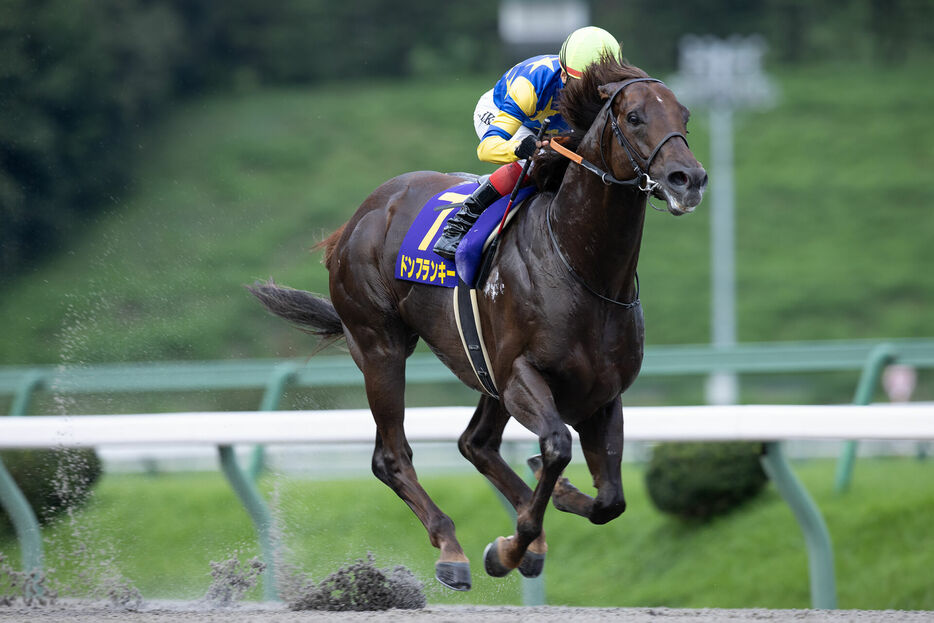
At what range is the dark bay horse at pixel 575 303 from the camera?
3516mm

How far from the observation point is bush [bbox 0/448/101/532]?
5.12 m

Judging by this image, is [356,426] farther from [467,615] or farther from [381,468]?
[467,615]

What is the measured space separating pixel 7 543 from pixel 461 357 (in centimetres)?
264

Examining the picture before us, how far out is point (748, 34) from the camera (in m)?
35.6

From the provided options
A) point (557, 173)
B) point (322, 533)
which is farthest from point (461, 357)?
point (322, 533)

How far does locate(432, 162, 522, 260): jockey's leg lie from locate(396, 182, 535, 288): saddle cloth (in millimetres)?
34

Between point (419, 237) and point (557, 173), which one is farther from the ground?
point (557, 173)

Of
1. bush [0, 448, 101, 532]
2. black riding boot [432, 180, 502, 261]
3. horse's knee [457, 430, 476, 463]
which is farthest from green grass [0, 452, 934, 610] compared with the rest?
black riding boot [432, 180, 502, 261]

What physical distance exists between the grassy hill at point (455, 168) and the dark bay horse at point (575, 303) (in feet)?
40.0

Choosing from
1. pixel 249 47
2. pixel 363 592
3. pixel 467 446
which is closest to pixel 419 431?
pixel 467 446

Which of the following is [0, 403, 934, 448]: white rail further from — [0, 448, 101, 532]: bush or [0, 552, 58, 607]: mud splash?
[0, 552, 58, 607]: mud splash

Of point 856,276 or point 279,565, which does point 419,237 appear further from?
point 856,276

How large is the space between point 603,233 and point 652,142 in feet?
1.31

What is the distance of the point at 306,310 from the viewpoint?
16.7 ft
